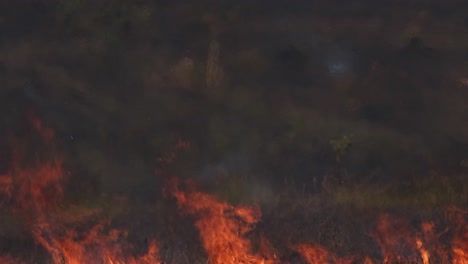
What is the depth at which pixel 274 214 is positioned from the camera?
10055 mm

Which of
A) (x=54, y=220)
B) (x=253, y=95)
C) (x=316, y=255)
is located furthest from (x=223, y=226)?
(x=54, y=220)

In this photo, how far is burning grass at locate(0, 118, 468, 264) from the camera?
9.80 m

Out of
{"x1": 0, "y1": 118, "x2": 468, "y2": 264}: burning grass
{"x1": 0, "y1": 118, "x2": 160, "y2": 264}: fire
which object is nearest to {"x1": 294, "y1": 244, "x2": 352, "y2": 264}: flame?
{"x1": 0, "y1": 118, "x2": 468, "y2": 264}: burning grass

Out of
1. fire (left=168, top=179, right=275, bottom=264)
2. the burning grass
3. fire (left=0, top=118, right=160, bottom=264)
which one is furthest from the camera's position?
fire (left=0, top=118, right=160, bottom=264)

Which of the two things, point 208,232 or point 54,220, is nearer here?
point 208,232

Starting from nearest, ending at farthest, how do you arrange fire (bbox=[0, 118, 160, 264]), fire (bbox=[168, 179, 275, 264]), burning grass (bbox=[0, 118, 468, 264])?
burning grass (bbox=[0, 118, 468, 264]), fire (bbox=[168, 179, 275, 264]), fire (bbox=[0, 118, 160, 264])

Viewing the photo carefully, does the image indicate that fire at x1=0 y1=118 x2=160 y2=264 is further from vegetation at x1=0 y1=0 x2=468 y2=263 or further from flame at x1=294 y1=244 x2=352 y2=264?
flame at x1=294 y1=244 x2=352 y2=264

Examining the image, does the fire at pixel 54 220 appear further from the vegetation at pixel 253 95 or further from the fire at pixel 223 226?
the fire at pixel 223 226

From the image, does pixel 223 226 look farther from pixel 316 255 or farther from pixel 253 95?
pixel 253 95

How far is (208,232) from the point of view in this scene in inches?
400

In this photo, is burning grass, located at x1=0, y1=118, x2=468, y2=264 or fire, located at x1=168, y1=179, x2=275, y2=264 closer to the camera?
burning grass, located at x1=0, y1=118, x2=468, y2=264

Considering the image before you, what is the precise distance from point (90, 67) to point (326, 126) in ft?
15.9

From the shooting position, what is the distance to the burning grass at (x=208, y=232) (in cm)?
980

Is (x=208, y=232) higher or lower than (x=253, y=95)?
lower
